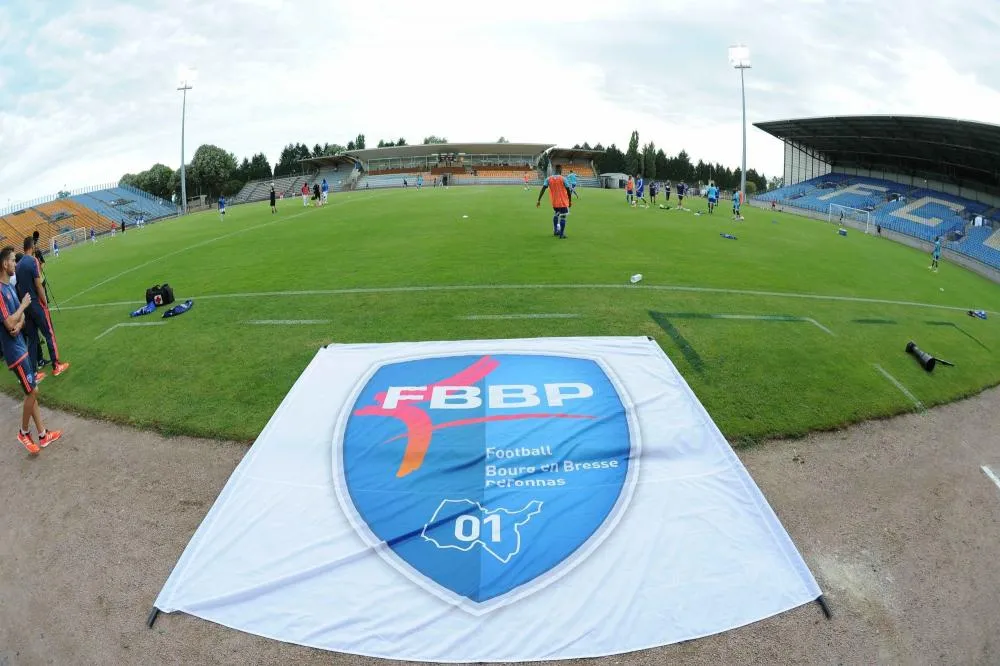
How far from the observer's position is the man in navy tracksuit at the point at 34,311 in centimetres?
930

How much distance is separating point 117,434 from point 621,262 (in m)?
12.3

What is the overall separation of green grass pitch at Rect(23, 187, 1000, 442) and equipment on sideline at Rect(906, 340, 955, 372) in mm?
148

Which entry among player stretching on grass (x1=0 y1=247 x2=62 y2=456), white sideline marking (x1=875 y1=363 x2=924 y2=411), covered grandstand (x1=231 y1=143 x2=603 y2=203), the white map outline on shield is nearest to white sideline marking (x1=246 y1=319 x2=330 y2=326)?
player stretching on grass (x1=0 y1=247 x2=62 y2=456)

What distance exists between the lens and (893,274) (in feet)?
59.3

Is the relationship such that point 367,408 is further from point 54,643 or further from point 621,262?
point 621,262

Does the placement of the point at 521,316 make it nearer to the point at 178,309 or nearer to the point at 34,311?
the point at 178,309

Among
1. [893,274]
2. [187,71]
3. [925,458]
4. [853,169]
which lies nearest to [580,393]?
[925,458]

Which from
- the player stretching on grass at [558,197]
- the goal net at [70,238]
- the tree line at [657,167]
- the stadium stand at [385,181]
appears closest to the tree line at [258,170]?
the tree line at [657,167]

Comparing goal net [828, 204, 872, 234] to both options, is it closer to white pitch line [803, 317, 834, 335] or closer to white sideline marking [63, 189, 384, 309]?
white pitch line [803, 317, 834, 335]

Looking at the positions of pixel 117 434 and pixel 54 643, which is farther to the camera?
pixel 117 434

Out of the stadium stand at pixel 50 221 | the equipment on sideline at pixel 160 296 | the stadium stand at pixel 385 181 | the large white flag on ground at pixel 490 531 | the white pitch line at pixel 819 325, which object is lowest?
the large white flag on ground at pixel 490 531

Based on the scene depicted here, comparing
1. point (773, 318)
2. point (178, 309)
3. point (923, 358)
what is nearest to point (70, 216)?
point (178, 309)

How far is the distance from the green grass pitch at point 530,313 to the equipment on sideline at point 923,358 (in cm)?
15

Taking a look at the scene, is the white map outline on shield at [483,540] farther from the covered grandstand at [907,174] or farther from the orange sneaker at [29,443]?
the covered grandstand at [907,174]
